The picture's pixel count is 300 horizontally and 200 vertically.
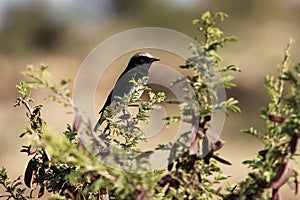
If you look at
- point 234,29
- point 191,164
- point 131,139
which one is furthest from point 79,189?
point 234,29

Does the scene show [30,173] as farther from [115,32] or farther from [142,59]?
[115,32]

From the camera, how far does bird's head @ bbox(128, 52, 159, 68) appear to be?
351 centimetres

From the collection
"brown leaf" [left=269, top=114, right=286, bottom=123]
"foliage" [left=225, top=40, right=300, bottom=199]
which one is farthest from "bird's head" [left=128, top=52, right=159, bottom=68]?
"brown leaf" [left=269, top=114, right=286, bottom=123]

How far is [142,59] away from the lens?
3611mm

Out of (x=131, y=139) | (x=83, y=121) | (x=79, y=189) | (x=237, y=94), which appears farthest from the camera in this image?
(x=237, y=94)

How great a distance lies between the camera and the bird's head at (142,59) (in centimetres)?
351

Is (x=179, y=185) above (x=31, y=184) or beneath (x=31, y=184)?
beneath

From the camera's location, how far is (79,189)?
2070 mm

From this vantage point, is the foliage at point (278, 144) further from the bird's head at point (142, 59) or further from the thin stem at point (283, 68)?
the bird's head at point (142, 59)

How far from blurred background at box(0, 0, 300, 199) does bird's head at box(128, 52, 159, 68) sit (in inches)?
474

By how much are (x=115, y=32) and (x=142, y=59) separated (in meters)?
24.3

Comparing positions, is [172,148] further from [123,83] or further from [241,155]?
[241,155]

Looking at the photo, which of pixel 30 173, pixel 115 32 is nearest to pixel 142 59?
pixel 30 173

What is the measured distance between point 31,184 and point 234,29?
23.1 metres
